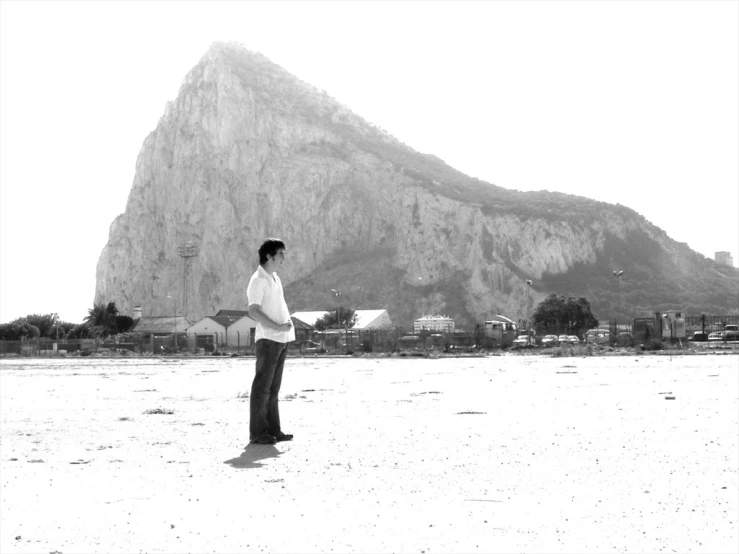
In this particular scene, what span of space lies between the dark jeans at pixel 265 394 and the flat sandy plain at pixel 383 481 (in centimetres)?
26

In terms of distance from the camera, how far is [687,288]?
515ft

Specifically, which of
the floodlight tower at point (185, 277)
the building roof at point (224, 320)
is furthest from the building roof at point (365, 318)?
the floodlight tower at point (185, 277)

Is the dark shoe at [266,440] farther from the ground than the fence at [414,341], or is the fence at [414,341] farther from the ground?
the fence at [414,341]

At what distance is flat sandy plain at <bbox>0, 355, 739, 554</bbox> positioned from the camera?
4012 mm

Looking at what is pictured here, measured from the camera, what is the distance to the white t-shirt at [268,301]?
7.19 meters

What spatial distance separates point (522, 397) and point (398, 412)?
2.74 m

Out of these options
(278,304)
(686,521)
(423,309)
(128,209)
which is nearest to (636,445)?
(686,521)

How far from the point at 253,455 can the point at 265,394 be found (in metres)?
0.84

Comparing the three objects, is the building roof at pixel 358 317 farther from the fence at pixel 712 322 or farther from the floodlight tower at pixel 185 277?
the fence at pixel 712 322

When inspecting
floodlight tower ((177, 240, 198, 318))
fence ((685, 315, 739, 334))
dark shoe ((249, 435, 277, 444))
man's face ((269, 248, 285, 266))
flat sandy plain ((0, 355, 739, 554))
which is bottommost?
flat sandy plain ((0, 355, 739, 554))

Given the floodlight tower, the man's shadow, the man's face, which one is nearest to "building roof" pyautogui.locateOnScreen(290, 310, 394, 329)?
the floodlight tower

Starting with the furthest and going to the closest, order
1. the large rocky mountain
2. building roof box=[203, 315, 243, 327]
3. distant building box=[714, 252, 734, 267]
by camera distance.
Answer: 1. distant building box=[714, 252, 734, 267]
2. the large rocky mountain
3. building roof box=[203, 315, 243, 327]

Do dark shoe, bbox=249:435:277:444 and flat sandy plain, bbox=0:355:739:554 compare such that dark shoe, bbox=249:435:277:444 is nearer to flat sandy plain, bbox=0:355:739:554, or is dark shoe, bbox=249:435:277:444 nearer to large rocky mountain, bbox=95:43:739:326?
flat sandy plain, bbox=0:355:739:554

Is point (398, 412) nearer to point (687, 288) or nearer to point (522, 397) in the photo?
point (522, 397)
